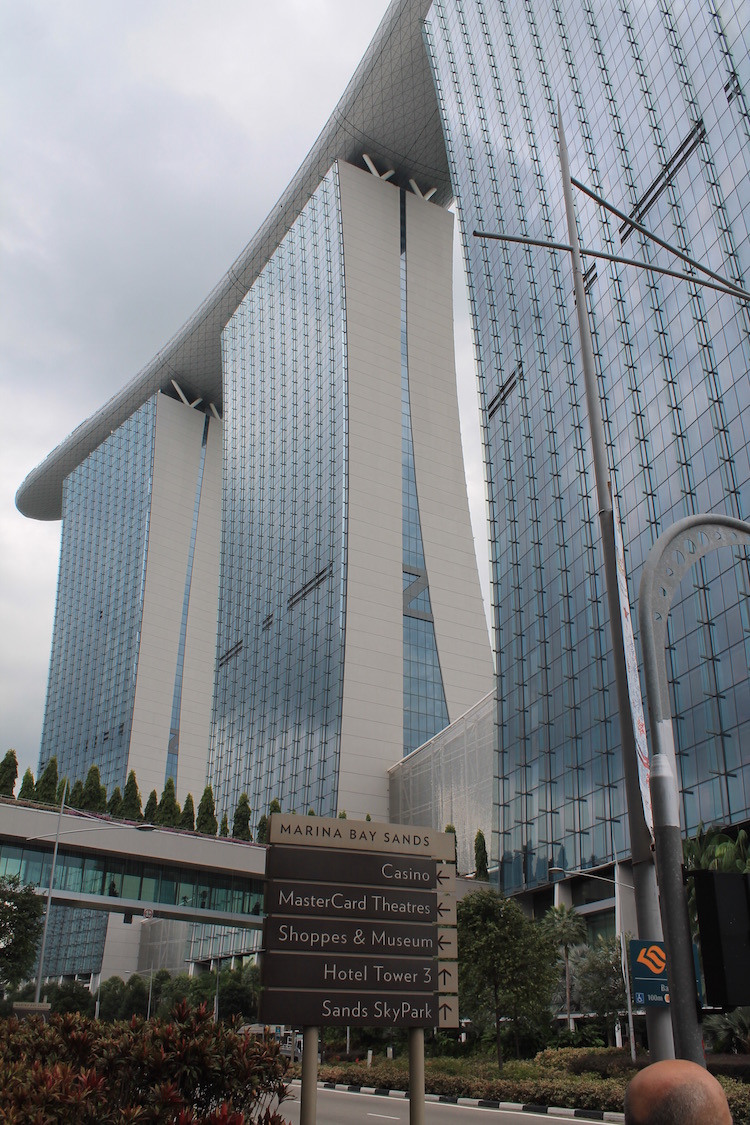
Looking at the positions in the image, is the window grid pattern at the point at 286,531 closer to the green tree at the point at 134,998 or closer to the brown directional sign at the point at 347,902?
the green tree at the point at 134,998

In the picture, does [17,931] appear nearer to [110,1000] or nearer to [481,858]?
[481,858]

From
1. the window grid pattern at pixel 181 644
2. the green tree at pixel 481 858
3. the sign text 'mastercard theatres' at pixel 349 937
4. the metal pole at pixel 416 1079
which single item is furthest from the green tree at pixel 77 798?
the sign text 'mastercard theatres' at pixel 349 937

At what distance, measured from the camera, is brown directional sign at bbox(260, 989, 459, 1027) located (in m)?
10.4

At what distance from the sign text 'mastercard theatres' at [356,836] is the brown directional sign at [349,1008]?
152cm

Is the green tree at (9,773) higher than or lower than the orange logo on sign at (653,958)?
higher

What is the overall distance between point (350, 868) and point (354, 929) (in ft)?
2.10

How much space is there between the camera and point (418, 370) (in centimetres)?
8831

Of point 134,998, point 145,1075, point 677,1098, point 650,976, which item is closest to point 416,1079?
point 145,1075

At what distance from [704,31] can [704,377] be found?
1727 centimetres

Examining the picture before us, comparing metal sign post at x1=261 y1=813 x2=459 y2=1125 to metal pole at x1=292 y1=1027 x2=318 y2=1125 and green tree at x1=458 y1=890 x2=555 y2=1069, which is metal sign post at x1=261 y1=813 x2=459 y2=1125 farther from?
green tree at x1=458 y1=890 x2=555 y2=1069

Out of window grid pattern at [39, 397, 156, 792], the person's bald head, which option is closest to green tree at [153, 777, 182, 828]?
window grid pattern at [39, 397, 156, 792]

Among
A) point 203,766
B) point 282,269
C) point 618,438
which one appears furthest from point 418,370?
point 203,766

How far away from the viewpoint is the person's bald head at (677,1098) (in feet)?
11.0

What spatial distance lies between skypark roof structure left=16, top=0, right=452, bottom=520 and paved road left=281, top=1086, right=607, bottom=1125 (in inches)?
3057
